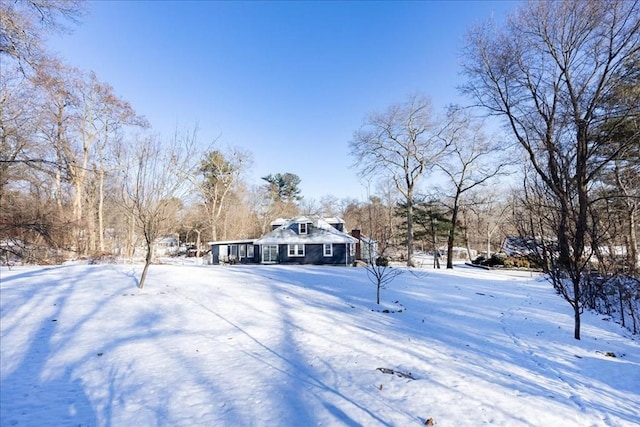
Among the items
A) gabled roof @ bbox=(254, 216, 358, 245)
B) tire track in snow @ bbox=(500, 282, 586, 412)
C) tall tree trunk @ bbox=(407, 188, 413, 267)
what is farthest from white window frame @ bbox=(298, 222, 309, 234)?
tire track in snow @ bbox=(500, 282, 586, 412)

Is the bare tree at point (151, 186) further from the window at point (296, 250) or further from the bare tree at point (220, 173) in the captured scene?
the bare tree at point (220, 173)

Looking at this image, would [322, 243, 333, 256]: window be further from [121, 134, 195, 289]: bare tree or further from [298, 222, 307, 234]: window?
[121, 134, 195, 289]: bare tree

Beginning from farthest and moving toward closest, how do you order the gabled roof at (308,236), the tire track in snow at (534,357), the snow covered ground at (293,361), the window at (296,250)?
the window at (296,250) < the gabled roof at (308,236) < the tire track in snow at (534,357) < the snow covered ground at (293,361)

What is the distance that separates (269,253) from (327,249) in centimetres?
501

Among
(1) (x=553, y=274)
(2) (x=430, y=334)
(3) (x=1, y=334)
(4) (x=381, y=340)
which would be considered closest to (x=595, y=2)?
(1) (x=553, y=274)

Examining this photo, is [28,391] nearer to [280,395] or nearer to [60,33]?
[280,395]

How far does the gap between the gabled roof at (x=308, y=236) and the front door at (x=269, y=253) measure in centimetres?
55

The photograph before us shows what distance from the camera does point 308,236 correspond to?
2705 centimetres

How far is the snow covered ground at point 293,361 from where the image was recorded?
13.1 ft

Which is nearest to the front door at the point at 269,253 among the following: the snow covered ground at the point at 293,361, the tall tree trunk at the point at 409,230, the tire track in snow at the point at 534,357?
the tall tree trunk at the point at 409,230

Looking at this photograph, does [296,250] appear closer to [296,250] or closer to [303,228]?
[296,250]

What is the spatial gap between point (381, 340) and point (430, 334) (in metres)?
1.42

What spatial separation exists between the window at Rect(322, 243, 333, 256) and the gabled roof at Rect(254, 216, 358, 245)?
1.48ft

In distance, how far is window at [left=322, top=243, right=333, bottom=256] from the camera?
2670 cm
